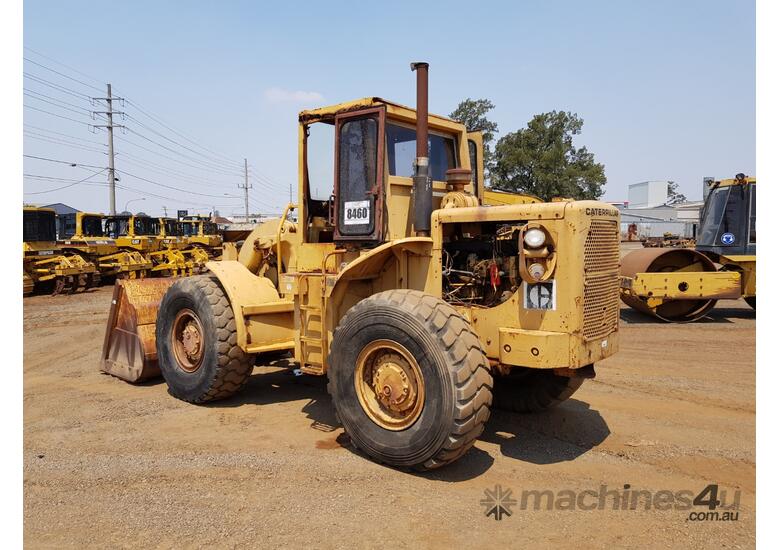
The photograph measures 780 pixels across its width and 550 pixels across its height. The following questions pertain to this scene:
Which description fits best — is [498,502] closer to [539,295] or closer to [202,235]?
[539,295]

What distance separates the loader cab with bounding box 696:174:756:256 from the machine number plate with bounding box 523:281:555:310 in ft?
29.4

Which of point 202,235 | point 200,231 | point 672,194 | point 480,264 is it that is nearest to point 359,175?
point 480,264

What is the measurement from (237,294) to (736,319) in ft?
33.8

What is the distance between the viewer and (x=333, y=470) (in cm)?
424

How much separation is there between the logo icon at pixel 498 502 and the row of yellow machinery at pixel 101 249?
39.0 feet

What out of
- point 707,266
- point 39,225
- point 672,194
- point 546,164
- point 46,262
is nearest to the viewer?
point 707,266

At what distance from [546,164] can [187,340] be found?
110 ft

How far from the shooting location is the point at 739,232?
11.1 meters

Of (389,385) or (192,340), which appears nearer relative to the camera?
(389,385)

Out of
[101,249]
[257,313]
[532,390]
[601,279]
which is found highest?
[101,249]

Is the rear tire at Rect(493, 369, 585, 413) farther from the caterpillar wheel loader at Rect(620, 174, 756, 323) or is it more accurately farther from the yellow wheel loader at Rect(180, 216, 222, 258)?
the yellow wheel loader at Rect(180, 216, 222, 258)

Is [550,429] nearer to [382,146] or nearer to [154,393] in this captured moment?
[382,146]

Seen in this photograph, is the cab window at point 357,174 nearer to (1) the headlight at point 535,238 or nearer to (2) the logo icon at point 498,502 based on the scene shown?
(1) the headlight at point 535,238

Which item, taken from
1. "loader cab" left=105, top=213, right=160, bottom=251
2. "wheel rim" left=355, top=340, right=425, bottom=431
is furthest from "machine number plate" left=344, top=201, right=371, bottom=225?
"loader cab" left=105, top=213, right=160, bottom=251
